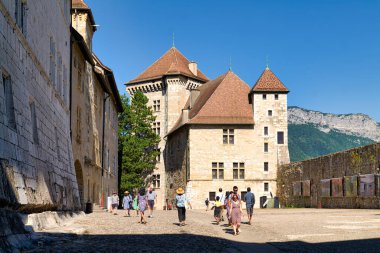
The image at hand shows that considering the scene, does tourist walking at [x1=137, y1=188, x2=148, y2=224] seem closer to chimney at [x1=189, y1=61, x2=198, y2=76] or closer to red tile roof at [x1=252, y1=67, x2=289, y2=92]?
red tile roof at [x1=252, y1=67, x2=289, y2=92]

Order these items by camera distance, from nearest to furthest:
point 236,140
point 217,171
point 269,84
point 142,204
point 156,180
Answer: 1. point 142,204
2. point 217,171
3. point 236,140
4. point 269,84
5. point 156,180

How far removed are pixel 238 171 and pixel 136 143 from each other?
567 inches

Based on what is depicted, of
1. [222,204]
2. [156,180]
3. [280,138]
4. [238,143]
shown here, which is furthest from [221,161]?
[222,204]

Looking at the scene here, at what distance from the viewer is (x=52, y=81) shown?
1909 cm

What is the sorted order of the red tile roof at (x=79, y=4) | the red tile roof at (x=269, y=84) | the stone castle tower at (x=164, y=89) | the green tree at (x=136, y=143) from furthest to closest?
the stone castle tower at (x=164, y=89), the green tree at (x=136, y=143), the red tile roof at (x=269, y=84), the red tile roof at (x=79, y=4)

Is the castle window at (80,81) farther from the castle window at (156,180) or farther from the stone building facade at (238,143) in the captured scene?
the castle window at (156,180)

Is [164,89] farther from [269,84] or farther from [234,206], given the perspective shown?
[234,206]

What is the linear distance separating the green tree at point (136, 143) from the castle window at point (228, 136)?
41.5ft

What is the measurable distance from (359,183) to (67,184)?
18.3 meters

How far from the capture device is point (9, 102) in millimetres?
11203

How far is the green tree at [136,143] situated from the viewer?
59.5 m

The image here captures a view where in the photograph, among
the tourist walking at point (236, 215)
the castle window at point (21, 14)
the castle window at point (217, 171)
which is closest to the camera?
the castle window at point (21, 14)

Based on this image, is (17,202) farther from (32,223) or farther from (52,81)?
(52,81)

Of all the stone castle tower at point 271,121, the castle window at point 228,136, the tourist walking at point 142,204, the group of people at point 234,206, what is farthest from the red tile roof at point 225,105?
the tourist walking at point 142,204
